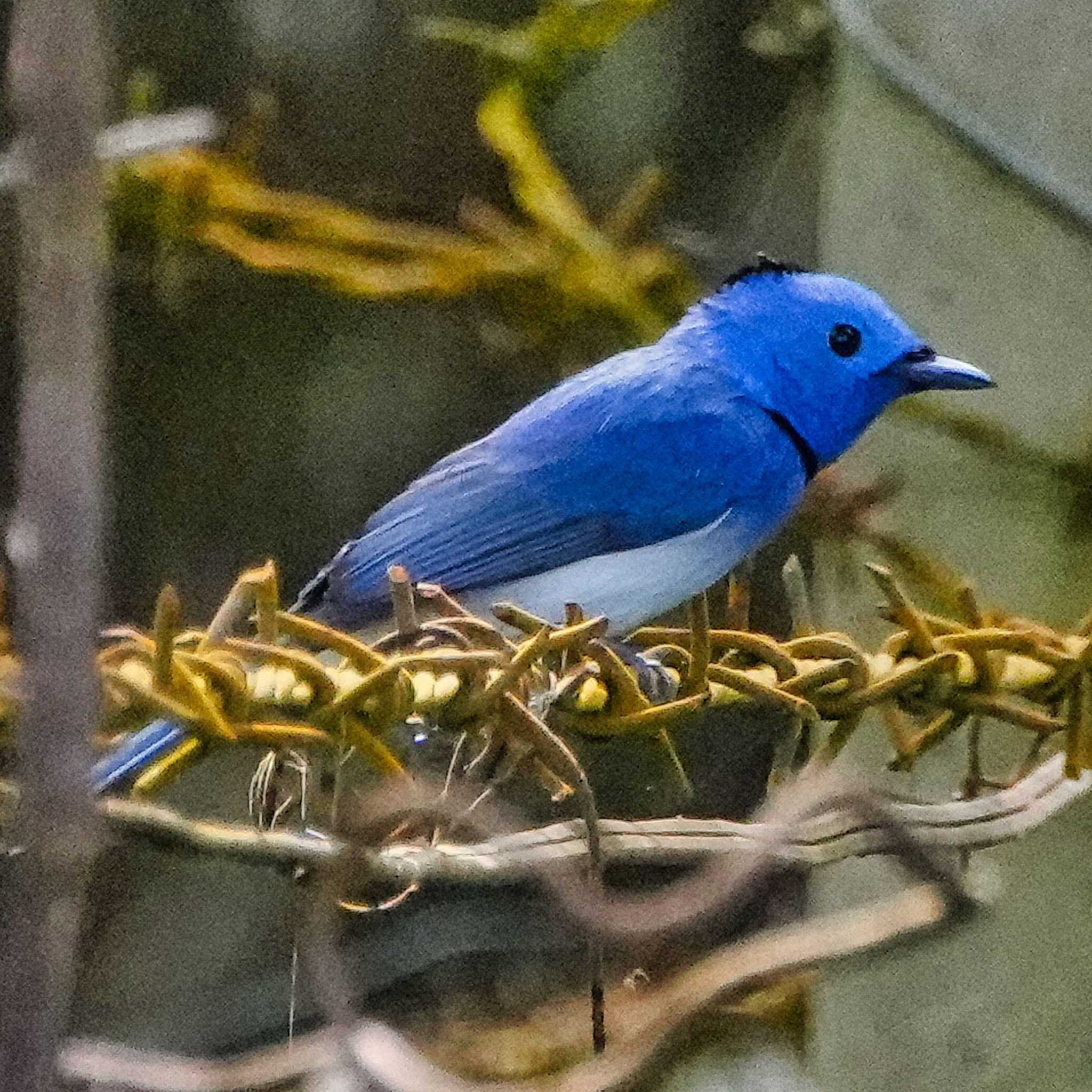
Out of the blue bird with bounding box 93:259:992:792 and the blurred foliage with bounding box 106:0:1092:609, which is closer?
the blue bird with bounding box 93:259:992:792

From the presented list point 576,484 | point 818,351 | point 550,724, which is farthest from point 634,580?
point 550,724

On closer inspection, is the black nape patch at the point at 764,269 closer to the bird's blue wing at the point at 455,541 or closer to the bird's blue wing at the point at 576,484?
the bird's blue wing at the point at 576,484

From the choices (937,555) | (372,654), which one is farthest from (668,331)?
(372,654)

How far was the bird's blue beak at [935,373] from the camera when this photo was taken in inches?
36.7

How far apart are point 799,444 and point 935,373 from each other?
10 centimetres

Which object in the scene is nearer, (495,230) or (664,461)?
(664,461)

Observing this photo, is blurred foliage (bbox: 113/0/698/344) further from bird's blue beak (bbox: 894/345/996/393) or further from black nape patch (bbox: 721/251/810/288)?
bird's blue beak (bbox: 894/345/996/393)

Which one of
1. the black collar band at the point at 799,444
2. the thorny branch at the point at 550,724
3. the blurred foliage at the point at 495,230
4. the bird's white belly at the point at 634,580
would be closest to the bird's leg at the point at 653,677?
the thorny branch at the point at 550,724

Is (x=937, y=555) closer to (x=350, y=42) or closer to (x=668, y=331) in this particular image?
(x=668, y=331)

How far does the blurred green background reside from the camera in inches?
40.6

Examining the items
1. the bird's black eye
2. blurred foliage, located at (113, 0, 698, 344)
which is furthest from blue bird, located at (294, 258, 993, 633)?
blurred foliage, located at (113, 0, 698, 344)

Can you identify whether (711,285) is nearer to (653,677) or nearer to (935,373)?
(935,373)

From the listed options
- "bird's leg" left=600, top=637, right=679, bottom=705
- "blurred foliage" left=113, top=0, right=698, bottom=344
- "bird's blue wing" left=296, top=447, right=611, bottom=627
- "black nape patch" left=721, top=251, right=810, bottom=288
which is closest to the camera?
"bird's leg" left=600, top=637, right=679, bottom=705

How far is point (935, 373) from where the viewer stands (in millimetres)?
941
